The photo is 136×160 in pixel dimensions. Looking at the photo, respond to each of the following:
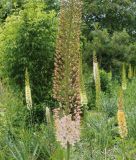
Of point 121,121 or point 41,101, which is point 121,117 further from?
point 41,101

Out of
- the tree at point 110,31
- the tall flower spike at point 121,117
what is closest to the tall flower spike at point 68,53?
the tall flower spike at point 121,117

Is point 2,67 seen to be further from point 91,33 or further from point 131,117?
point 91,33

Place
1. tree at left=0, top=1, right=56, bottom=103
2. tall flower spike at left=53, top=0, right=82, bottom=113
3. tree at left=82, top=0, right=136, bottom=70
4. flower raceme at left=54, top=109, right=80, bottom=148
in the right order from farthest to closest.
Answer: tree at left=82, top=0, right=136, bottom=70 → tree at left=0, top=1, right=56, bottom=103 → flower raceme at left=54, top=109, right=80, bottom=148 → tall flower spike at left=53, top=0, right=82, bottom=113

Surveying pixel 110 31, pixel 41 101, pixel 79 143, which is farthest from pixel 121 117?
pixel 110 31

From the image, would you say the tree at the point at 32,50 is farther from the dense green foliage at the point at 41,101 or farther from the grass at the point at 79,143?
the grass at the point at 79,143

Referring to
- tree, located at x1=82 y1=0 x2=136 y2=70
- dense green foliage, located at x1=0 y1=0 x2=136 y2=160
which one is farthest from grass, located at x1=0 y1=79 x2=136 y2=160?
tree, located at x1=82 y1=0 x2=136 y2=70

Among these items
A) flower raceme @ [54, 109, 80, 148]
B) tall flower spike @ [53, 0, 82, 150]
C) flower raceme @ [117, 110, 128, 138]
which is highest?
tall flower spike @ [53, 0, 82, 150]

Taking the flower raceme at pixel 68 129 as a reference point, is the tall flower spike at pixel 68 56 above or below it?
above

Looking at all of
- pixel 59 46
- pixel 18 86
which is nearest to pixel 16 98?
pixel 18 86

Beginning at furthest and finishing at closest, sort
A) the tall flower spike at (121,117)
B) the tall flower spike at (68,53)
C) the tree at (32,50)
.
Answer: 1. the tree at (32,50)
2. the tall flower spike at (121,117)
3. the tall flower spike at (68,53)

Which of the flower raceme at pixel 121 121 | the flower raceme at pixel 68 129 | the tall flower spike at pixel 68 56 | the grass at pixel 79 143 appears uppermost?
the tall flower spike at pixel 68 56

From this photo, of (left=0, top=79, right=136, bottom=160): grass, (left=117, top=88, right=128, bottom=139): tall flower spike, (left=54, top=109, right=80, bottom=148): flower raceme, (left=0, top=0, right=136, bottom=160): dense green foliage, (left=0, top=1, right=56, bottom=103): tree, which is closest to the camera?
(left=54, top=109, right=80, bottom=148): flower raceme

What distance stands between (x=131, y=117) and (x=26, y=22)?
316cm

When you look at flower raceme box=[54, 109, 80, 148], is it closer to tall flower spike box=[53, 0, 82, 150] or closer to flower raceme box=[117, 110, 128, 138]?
tall flower spike box=[53, 0, 82, 150]
